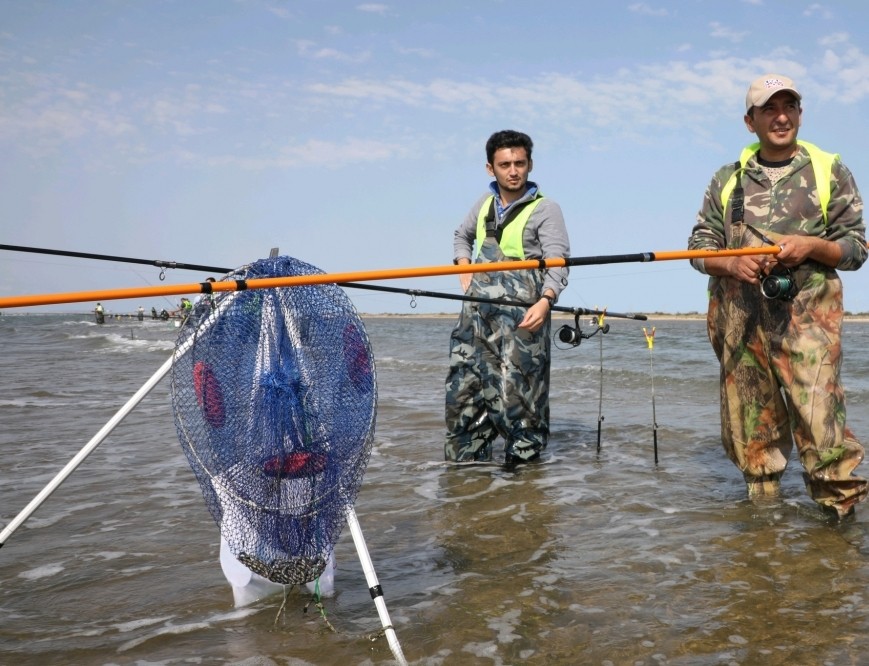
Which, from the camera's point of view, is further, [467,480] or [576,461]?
[576,461]

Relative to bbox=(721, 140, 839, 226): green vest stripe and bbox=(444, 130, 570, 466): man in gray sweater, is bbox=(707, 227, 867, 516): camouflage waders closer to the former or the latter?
bbox=(721, 140, 839, 226): green vest stripe

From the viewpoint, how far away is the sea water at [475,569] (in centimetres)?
308

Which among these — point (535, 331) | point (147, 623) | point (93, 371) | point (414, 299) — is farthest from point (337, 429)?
point (93, 371)

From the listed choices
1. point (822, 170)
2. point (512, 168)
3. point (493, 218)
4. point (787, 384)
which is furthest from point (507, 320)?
point (822, 170)

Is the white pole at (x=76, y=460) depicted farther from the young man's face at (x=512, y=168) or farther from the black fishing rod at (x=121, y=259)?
the young man's face at (x=512, y=168)

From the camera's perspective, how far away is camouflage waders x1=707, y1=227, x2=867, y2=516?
4160 mm

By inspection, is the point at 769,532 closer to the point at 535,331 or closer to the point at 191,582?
the point at 535,331

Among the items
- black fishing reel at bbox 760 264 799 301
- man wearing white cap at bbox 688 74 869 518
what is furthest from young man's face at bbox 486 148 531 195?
black fishing reel at bbox 760 264 799 301

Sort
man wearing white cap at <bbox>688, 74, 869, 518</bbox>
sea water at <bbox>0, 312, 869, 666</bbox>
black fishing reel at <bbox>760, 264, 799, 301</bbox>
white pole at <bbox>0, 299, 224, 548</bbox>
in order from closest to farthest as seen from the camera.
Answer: sea water at <bbox>0, 312, 869, 666</bbox> < white pole at <bbox>0, 299, 224, 548</bbox> < black fishing reel at <bbox>760, 264, 799, 301</bbox> < man wearing white cap at <bbox>688, 74, 869, 518</bbox>

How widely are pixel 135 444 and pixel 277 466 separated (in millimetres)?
4670

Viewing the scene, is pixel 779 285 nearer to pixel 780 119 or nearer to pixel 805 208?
pixel 805 208

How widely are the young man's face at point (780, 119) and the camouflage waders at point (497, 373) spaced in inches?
70.6

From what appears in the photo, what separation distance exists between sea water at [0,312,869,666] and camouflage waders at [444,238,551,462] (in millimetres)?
213

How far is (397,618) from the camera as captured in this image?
3.35 m
